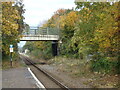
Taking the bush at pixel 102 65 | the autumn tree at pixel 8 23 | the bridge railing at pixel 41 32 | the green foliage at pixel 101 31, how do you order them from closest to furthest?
1. the green foliage at pixel 101 31
2. the bush at pixel 102 65
3. the autumn tree at pixel 8 23
4. the bridge railing at pixel 41 32

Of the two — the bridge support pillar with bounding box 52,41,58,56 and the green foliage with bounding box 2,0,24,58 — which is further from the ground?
the green foliage with bounding box 2,0,24,58

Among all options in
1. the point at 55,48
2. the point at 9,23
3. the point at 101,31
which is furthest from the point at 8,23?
the point at 55,48

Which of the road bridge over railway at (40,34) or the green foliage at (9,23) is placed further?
the road bridge over railway at (40,34)

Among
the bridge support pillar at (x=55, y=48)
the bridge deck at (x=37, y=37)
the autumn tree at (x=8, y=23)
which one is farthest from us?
the bridge support pillar at (x=55, y=48)

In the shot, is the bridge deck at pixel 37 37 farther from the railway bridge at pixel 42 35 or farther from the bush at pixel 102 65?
the bush at pixel 102 65

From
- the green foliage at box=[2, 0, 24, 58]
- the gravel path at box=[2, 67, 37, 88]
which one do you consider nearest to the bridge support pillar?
the green foliage at box=[2, 0, 24, 58]

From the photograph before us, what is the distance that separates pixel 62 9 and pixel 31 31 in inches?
1088

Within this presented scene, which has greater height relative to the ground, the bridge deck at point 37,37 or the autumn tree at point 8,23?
the autumn tree at point 8,23

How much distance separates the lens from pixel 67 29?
38.6 m

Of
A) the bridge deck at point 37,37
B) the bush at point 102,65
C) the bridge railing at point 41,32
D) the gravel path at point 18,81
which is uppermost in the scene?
the bridge railing at point 41,32

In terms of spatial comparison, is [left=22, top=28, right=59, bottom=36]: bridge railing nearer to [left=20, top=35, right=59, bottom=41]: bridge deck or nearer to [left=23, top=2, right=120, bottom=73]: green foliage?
[left=20, top=35, right=59, bottom=41]: bridge deck

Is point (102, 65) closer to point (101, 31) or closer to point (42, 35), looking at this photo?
point (101, 31)

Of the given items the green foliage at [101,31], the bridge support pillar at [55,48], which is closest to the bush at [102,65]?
the green foliage at [101,31]

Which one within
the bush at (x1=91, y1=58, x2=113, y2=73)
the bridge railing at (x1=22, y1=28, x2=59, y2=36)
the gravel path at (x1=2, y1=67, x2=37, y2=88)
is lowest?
the gravel path at (x1=2, y1=67, x2=37, y2=88)
